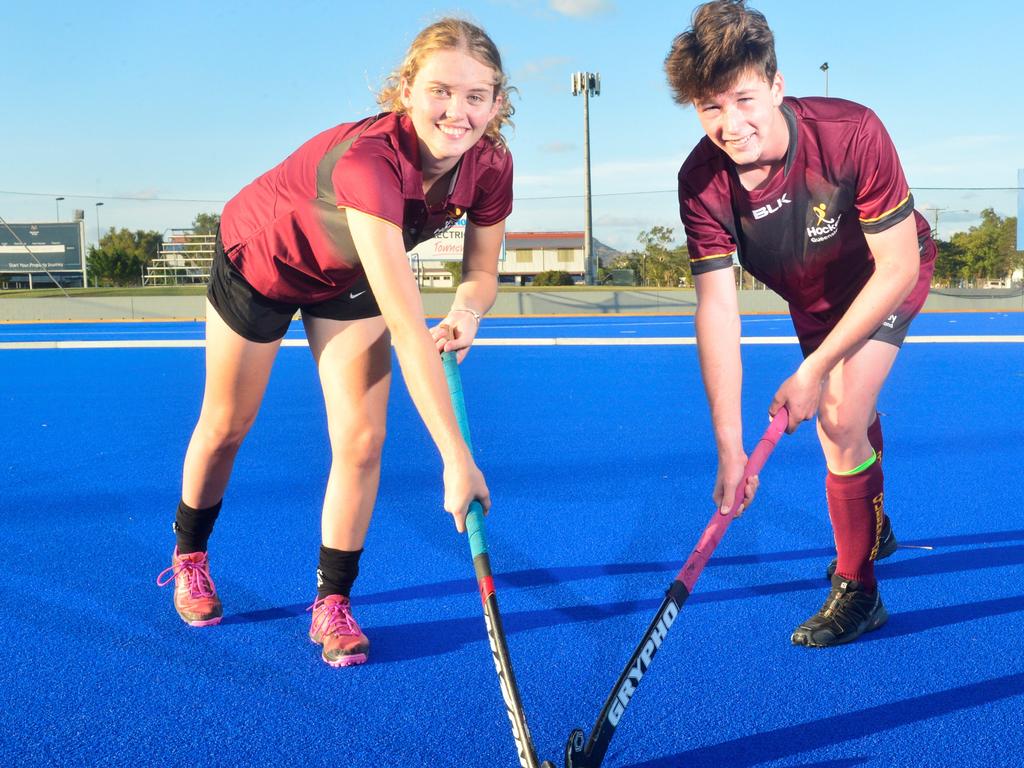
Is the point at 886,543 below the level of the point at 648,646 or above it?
below

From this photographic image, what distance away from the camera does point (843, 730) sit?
91.1 inches

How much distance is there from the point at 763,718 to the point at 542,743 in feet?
1.81

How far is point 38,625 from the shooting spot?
9.98ft

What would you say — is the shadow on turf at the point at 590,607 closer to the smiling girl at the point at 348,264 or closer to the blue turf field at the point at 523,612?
the blue turf field at the point at 523,612

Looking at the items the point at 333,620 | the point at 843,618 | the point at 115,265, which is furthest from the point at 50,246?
the point at 843,618

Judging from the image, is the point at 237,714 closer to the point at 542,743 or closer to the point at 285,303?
the point at 542,743

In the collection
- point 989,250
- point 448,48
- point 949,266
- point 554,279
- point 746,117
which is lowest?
point 554,279

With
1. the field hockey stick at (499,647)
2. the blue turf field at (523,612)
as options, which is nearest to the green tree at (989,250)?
the blue turf field at (523,612)

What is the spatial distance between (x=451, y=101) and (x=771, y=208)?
1.04 metres

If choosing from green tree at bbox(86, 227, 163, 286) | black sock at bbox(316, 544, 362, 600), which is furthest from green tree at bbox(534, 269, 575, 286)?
black sock at bbox(316, 544, 362, 600)

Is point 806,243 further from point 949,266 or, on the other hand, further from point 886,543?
point 949,266

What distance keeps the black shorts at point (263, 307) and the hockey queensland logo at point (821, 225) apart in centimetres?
133

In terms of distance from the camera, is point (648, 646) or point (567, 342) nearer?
point (648, 646)

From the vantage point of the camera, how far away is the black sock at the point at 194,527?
3223 mm
